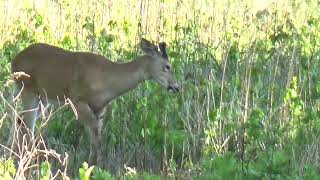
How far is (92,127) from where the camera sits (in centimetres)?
811

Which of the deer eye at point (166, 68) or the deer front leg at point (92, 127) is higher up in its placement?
the deer eye at point (166, 68)

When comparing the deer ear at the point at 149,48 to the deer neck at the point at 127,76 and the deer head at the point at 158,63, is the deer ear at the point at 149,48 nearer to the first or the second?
the deer head at the point at 158,63

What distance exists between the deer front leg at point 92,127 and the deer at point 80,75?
113mm

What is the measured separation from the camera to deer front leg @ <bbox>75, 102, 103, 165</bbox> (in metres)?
7.73

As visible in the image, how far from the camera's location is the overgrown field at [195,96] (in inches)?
266

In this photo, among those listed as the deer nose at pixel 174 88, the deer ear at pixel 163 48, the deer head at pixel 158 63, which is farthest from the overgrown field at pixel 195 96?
the deer ear at pixel 163 48

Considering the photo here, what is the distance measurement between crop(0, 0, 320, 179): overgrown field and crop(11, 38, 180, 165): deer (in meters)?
0.15

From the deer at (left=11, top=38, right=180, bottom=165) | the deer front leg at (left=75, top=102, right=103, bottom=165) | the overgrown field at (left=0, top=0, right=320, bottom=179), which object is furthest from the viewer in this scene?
the deer at (left=11, top=38, right=180, bottom=165)

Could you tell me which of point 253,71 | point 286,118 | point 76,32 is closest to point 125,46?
point 76,32

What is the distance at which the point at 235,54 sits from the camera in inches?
387

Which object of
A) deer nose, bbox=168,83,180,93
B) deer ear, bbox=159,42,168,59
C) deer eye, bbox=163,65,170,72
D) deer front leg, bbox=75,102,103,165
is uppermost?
deer ear, bbox=159,42,168,59

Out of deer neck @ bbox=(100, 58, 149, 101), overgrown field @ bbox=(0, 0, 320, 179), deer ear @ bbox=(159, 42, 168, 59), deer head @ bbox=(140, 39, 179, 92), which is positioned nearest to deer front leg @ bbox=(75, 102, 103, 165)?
overgrown field @ bbox=(0, 0, 320, 179)

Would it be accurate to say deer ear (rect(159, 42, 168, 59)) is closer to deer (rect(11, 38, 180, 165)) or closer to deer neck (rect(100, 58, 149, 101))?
deer (rect(11, 38, 180, 165))

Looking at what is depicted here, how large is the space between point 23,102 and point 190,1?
4.33m
